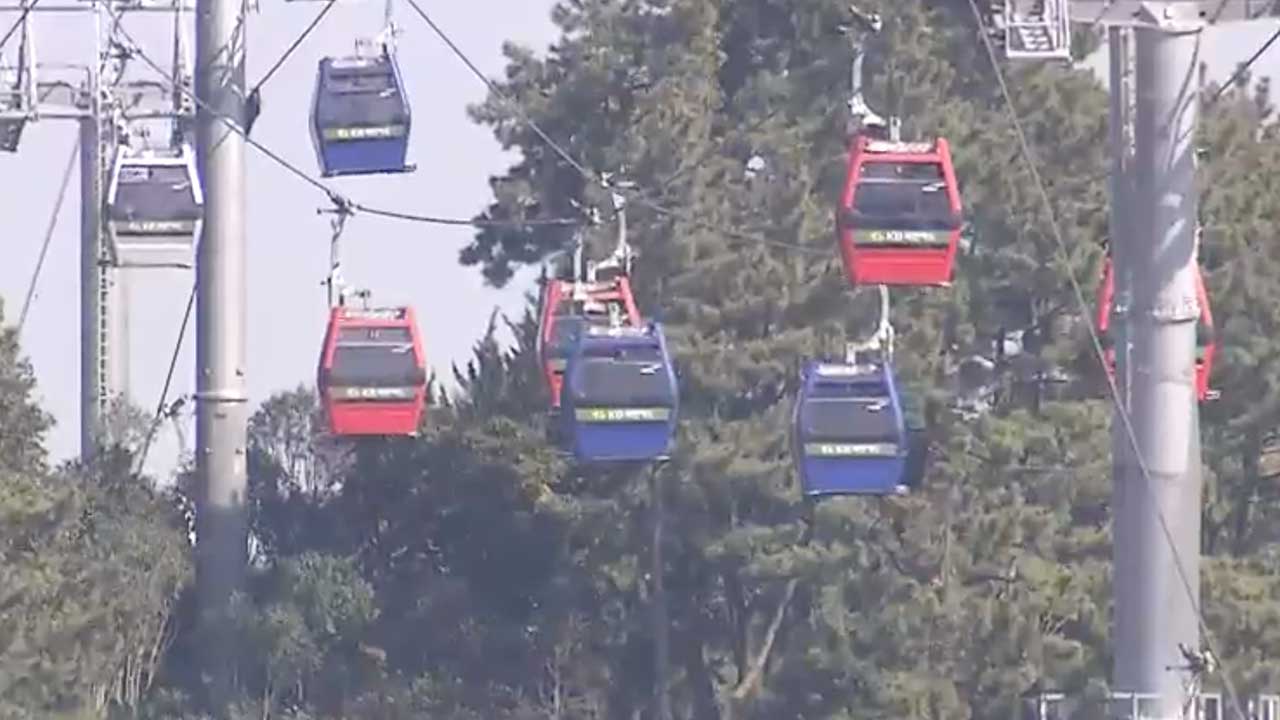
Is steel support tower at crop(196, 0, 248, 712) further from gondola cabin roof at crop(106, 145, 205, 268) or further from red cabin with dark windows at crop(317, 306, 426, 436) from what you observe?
red cabin with dark windows at crop(317, 306, 426, 436)

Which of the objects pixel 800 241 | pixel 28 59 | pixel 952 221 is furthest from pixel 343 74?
pixel 800 241

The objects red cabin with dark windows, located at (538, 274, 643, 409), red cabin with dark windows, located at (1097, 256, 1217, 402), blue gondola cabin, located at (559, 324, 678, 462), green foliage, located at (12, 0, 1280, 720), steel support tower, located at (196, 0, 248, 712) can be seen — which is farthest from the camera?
steel support tower, located at (196, 0, 248, 712)

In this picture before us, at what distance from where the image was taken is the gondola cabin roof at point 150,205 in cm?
3859

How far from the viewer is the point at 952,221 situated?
30281 mm

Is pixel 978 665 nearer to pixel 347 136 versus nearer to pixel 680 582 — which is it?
pixel 680 582

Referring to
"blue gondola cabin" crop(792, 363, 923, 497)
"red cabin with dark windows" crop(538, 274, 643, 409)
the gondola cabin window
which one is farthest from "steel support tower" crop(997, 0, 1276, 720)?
the gondola cabin window

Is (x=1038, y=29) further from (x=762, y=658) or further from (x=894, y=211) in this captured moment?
(x=762, y=658)

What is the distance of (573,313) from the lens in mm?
36781

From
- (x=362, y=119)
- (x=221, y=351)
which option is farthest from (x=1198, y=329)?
(x=221, y=351)

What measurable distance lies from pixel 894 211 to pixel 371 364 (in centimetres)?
747

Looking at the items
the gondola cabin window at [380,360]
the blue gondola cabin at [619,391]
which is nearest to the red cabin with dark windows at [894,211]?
the blue gondola cabin at [619,391]

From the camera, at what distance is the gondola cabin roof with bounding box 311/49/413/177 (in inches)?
1457

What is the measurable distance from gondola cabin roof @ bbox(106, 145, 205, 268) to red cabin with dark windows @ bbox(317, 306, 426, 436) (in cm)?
313

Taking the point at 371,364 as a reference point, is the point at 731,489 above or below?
below
